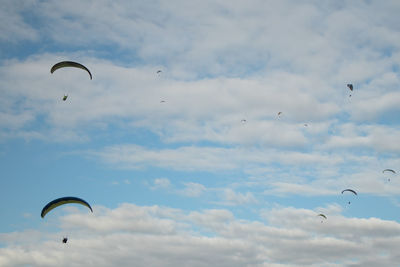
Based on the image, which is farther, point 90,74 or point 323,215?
point 323,215

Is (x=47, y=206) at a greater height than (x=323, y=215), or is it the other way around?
(x=323, y=215)

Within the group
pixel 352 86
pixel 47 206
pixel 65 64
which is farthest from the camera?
pixel 352 86

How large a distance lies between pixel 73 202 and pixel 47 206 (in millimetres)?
2784

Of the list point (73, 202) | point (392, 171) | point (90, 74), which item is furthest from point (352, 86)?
point (73, 202)

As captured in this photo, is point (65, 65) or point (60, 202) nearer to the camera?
point (60, 202)

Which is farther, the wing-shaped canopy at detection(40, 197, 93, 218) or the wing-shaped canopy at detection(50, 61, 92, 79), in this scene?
the wing-shaped canopy at detection(50, 61, 92, 79)

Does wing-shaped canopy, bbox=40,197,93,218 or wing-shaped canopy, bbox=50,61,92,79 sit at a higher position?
wing-shaped canopy, bbox=50,61,92,79

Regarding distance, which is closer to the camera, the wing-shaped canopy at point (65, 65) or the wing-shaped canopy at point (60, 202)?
the wing-shaped canopy at point (60, 202)

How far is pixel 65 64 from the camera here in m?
54.3

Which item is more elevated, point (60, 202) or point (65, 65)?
point (65, 65)

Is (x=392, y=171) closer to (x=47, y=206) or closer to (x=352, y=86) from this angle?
(x=352, y=86)

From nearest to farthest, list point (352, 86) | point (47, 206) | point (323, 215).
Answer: point (47, 206), point (352, 86), point (323, 215)

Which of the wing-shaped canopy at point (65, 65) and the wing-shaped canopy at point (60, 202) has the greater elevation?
the wing-shaped canopy at point (65, 65)

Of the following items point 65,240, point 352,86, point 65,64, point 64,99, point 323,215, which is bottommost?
point 65,240
